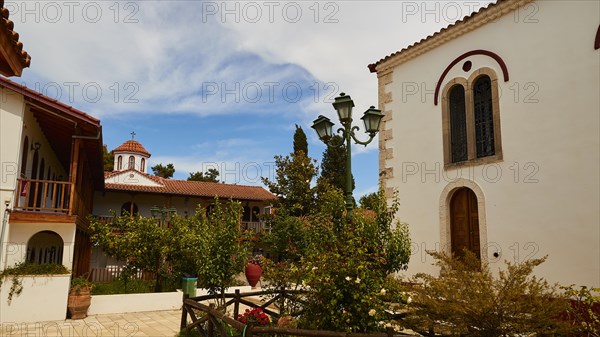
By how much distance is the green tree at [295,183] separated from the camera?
20719mm

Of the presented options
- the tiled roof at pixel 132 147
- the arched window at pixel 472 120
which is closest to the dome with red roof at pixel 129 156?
the tiled roof at pixel 132 147

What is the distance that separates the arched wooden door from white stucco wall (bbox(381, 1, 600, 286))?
0.26 m

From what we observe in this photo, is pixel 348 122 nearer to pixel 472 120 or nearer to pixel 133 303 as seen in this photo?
pixel 472 120

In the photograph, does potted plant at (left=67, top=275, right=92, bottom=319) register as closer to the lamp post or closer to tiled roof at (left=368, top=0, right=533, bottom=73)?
the lamp post

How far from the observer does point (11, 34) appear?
10.4 feet

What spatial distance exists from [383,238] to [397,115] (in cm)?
358

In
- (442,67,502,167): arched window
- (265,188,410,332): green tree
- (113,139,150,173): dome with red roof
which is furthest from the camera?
(113,139,150,173): dome with red roof

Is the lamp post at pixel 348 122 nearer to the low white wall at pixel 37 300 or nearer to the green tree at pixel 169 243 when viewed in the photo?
the green tree at pixel 169 243

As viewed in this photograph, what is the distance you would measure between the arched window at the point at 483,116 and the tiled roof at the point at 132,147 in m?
27.4

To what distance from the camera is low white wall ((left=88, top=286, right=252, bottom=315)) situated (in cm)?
1013

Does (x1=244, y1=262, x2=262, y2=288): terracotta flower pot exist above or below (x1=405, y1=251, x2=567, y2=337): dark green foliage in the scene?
below

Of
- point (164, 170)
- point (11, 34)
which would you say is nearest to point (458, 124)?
point (11, 34)

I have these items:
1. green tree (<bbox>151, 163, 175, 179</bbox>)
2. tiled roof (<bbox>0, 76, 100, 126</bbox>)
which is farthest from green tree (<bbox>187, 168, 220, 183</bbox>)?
tiled roof (<bbox>0, 76, 100, 126</bbox>)

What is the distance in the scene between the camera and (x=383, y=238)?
256 inches
